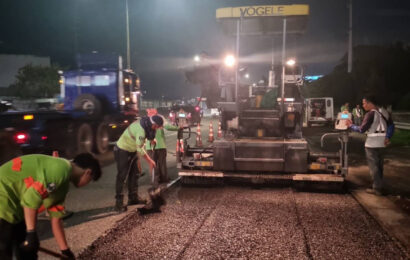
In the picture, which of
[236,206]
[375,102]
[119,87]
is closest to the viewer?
[236,206]

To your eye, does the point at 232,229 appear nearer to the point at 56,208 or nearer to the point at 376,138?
the point at 56,208

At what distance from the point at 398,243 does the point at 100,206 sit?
15.3 ft

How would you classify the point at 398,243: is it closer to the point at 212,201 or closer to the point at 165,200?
the point at 212,201

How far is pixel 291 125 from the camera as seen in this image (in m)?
7.49

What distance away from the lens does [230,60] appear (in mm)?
7914

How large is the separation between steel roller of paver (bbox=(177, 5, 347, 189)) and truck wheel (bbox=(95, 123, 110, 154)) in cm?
467

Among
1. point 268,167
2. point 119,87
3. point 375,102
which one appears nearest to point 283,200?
point 268,167

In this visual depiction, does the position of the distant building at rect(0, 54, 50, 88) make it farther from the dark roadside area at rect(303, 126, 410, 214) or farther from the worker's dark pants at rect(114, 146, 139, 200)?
the worker's dark pants at rect(114, 146, 139, 200)

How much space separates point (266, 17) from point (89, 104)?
7.22 m

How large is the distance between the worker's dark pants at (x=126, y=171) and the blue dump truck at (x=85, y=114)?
4.29m

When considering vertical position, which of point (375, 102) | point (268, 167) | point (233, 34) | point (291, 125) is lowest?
point (268, 167)

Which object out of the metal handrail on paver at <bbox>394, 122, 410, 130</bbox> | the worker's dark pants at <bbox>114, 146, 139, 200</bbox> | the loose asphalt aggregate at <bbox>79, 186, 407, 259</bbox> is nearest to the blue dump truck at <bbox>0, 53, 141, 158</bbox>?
the worker's dark pants at <bbox>114, 146, 139, 200</bbox>

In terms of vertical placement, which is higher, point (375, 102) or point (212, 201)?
point (375, 102)

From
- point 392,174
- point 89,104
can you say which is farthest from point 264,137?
point 89,104
